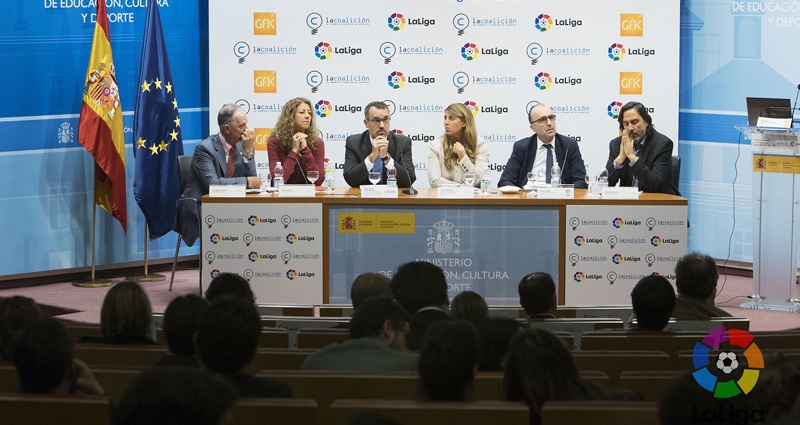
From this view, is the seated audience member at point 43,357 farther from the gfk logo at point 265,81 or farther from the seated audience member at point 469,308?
the gfk logo at point 265,81

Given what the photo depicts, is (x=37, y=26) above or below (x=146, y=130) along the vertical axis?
above

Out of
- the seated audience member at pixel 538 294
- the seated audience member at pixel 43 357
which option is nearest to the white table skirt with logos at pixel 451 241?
the seated audience member at pixel 538 294

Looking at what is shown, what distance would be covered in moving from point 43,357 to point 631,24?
7.38 metres

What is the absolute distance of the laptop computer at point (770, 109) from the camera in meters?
7.14

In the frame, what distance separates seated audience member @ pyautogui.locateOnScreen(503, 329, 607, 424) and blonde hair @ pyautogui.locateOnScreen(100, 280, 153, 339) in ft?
5.00

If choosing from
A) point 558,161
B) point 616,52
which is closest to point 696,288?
point 558,161

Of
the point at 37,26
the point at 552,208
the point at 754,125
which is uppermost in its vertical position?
the point at 37,26

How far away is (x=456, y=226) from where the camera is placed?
22.6 feet

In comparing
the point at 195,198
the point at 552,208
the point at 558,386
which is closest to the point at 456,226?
the point at 552,208

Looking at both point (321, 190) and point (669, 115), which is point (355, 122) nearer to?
point (321, 190)

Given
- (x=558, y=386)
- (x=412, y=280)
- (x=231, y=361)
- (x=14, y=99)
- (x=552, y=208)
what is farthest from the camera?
(x=14, y=99)

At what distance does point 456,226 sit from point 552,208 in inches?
25.6

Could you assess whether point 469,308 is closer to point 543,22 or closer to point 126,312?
point 126,312

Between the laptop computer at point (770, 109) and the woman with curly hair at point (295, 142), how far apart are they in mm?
3140
